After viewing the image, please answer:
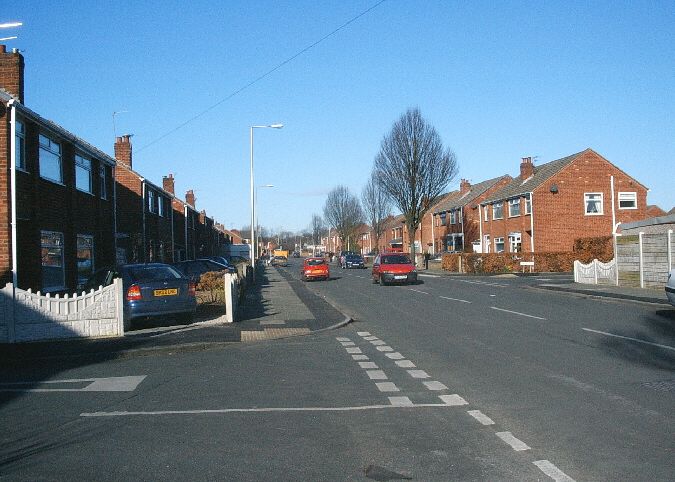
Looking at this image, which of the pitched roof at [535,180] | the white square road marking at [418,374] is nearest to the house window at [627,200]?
the pitched roof at [535,180]

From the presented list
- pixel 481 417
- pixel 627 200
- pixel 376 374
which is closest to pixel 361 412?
pixel 481 417

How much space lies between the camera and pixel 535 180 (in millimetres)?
49062

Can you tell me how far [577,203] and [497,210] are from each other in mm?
7915

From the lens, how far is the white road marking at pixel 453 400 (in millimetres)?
7098

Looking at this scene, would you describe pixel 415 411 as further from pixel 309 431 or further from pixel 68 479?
pixel 68 479

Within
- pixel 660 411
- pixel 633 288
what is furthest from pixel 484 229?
pixel 660 411

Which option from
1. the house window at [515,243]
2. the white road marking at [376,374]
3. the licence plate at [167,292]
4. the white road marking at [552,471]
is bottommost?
the white road marking at [376,374]

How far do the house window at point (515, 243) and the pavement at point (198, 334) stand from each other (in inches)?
1270

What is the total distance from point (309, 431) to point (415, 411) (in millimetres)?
1309

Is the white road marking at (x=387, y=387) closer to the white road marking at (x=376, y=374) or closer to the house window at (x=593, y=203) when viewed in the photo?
the white road marking at (x=376, y=374)

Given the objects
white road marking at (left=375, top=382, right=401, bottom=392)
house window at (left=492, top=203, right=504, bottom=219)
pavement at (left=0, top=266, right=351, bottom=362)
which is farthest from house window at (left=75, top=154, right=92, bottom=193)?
house window at (left=492, top=203, right=504, bottom=219)

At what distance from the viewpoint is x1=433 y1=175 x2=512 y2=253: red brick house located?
5994cm

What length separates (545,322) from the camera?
1468cm

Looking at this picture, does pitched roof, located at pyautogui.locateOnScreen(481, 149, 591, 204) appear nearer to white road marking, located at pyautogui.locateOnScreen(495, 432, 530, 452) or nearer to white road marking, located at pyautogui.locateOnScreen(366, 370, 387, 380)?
white road marking, located at pyautogui.locateOnScreen(366, 370, 387, 380)
